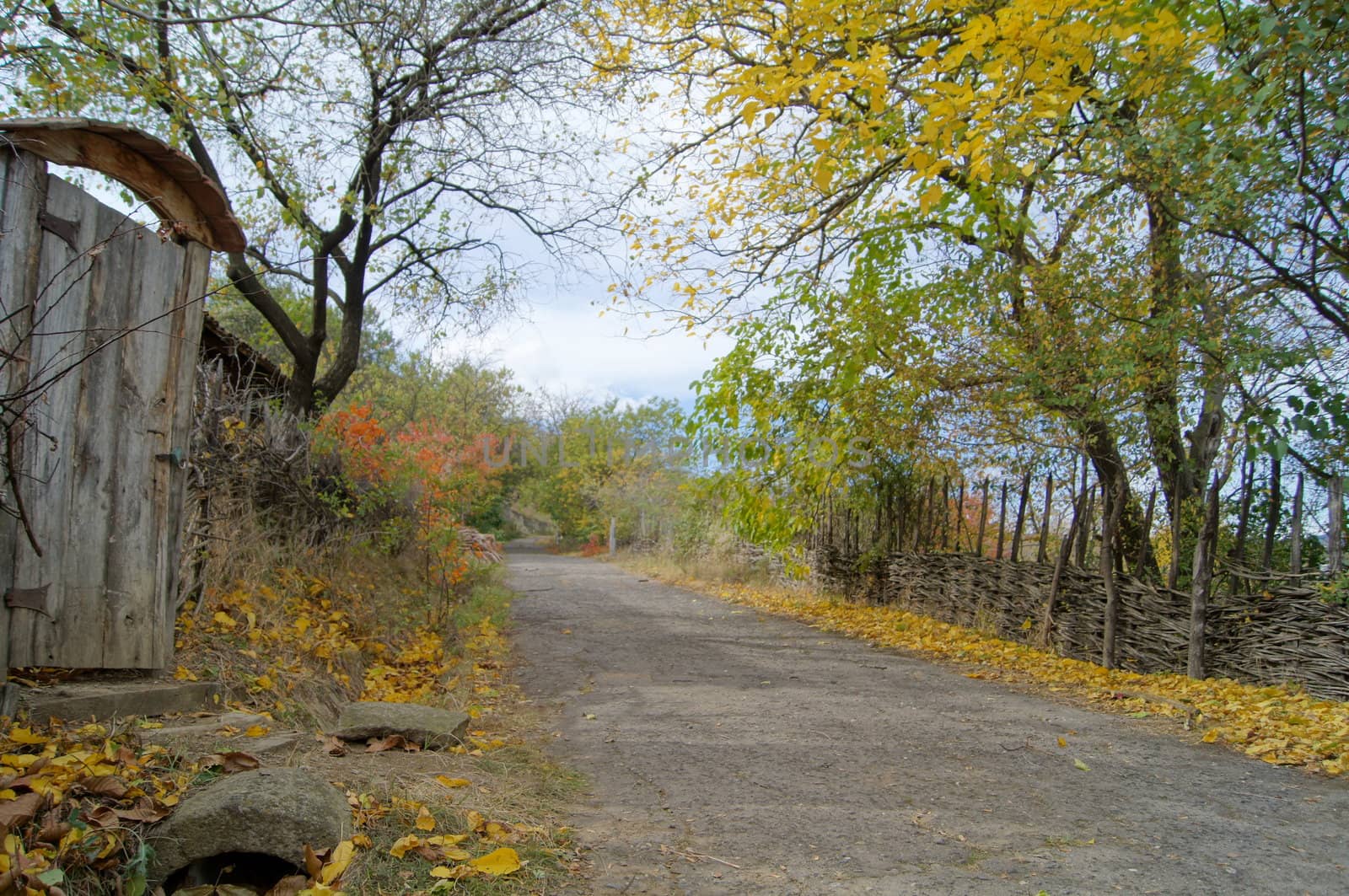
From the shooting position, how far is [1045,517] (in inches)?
332

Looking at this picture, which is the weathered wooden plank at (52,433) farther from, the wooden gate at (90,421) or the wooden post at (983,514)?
the wooden post at (983,514)

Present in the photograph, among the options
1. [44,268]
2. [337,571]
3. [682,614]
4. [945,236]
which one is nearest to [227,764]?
[44,268]

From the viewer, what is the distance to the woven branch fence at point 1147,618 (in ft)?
19.4

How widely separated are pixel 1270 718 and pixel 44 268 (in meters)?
7.35

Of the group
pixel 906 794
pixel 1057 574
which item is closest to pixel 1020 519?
pixel 1057 574

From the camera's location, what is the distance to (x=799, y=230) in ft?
29.9

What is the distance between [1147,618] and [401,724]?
6105 mm

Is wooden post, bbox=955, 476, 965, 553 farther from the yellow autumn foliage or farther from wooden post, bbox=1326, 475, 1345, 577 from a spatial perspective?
wooden post, bbox=1326, 475, 1345, 577

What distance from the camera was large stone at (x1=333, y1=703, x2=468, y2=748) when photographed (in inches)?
172

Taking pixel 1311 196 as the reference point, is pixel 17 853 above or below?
below

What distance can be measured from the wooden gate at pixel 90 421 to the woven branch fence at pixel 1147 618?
722cm

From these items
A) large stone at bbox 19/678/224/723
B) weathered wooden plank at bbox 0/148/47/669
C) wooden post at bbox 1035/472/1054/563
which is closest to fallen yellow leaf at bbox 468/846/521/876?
large stone at bbox 19/678/224/723

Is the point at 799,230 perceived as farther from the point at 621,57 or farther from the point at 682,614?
the point at 682,614

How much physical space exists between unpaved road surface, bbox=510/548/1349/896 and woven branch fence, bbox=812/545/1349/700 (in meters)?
1.46
